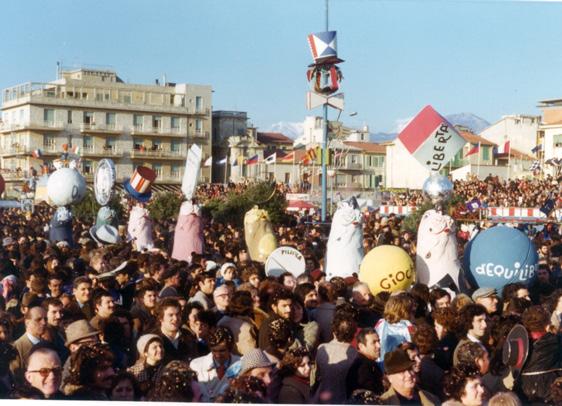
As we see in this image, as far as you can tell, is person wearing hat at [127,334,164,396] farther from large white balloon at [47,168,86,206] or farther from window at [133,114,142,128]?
window at [133,114,142,128]

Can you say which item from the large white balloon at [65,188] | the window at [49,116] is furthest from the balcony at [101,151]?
the large white balloon at [65,188]

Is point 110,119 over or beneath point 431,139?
over

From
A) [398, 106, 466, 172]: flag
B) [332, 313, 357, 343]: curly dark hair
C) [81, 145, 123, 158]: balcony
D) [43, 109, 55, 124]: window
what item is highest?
[43, 109, 55, 124]: window

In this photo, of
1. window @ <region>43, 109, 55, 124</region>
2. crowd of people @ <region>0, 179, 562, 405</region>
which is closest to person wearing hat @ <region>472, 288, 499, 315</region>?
crowd of people @ <region>0, 179, 562, 405</region>

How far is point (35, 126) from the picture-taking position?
54219 millimetres

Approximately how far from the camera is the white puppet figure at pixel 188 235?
50.9 ft

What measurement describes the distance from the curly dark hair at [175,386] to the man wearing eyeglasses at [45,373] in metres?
0.67

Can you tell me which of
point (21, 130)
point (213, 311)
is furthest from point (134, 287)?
point (21, 130)

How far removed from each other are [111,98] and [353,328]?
177 ft

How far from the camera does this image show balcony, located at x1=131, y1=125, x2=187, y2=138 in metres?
60.2

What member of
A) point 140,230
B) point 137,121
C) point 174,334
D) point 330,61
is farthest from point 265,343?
point 137,121

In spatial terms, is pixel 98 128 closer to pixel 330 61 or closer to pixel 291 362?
pixel 330 61

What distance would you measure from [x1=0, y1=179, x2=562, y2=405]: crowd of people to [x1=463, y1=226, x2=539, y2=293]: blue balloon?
1.08m

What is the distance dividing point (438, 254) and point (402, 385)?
6.19m
